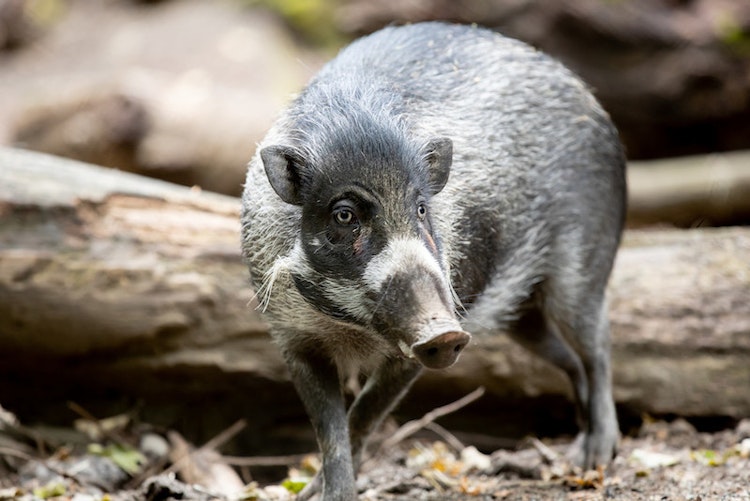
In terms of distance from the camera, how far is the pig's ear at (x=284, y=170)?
150 inches

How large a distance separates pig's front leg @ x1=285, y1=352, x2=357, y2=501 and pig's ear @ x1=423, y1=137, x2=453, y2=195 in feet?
3.43

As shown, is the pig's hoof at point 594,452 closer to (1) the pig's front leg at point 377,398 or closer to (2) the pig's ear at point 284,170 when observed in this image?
(1) the pig's front leg at point 377,398

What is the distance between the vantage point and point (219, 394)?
20.5ft

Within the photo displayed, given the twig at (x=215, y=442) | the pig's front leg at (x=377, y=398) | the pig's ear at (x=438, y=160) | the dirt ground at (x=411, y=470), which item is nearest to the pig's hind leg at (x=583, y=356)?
the dirt ground at (x=411, y=470)

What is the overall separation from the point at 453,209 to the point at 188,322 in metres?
2.24

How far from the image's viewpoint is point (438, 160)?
13.1 ft

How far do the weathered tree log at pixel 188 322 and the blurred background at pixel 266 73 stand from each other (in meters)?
5.49

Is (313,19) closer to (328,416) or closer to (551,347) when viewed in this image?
(551,347)

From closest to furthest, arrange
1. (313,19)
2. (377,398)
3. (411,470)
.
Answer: (377,398), (411,470), (313,19)

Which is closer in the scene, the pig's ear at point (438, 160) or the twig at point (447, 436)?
the pig's ear at point (438, 160)

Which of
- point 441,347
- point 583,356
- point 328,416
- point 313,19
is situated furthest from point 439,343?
point 313,19

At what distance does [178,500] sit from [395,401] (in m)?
1.18

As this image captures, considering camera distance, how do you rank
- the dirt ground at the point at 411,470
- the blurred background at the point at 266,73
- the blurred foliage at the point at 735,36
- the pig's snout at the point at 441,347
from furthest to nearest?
the blurred foliage at the point at 735,36 → the blurred background at the point at 266,73 → the dirt ground at the point at 411,470 → the pig's snout at the point at 441,347

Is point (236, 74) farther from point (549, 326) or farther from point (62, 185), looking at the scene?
point (549, 326)
